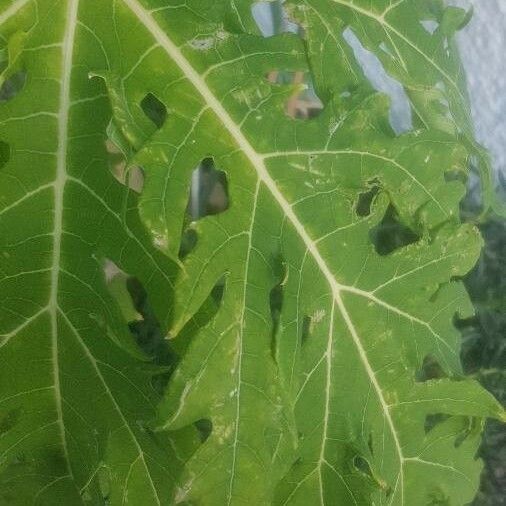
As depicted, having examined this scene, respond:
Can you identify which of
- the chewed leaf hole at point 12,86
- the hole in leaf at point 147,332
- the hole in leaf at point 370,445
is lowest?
the hole in leaf at point 147,332

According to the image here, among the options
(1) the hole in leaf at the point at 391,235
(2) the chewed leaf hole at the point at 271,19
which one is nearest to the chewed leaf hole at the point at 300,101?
(2) the chewed leaf hole at the point at 271,19

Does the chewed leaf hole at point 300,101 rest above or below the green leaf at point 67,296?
below

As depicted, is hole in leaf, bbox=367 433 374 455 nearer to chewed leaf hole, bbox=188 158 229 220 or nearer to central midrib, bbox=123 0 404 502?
central midrib, bbox=123 0 404 502

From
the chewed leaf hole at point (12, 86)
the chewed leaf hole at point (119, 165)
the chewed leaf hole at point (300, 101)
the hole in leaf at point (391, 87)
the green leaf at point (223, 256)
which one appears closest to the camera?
the green leaf at point (223, 256)

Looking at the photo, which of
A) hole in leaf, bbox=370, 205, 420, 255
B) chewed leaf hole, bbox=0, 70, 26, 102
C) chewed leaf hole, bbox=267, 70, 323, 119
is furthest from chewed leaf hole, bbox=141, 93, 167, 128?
hole in leaf, bbox=370, 205, 420, 255

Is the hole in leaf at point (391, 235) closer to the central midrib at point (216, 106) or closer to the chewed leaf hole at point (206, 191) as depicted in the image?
the chewed leaf hole at point (206, 191)

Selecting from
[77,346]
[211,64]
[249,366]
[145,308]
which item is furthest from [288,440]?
[145,308]
